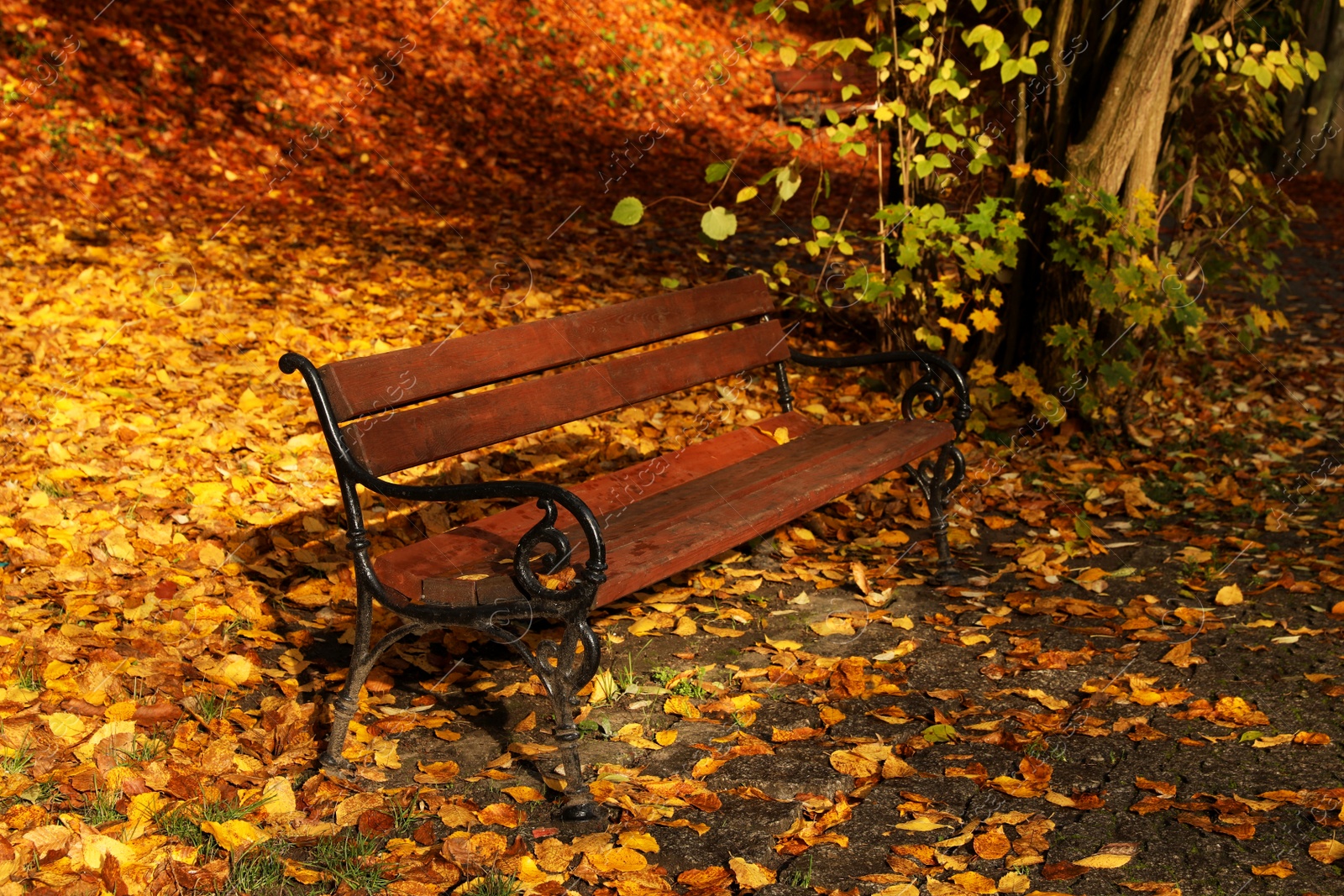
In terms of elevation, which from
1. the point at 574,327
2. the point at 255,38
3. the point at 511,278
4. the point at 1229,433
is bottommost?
the point at 1229,433

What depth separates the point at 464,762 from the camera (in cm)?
295

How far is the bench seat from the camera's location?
2.86 metres

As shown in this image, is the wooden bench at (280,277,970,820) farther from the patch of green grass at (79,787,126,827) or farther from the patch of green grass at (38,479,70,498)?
the patch of green grass at (38,479,70,498)

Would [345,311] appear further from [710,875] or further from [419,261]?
[710,875]

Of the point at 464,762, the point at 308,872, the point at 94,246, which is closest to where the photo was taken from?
the point at 308,872

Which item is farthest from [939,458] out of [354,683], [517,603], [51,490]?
[51,490]

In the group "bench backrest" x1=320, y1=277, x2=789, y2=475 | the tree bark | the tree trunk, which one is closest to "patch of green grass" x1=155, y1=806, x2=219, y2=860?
"bench backrest" x1=320, y1=277, x2=789, y2=475

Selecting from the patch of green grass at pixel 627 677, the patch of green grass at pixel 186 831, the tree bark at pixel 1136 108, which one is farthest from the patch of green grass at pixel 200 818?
the tree bark at pixel 1136 108

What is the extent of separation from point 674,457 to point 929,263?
2.08 m

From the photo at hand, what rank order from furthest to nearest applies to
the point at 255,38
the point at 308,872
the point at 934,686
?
the point at 255,38 → the point at 934,686 → the point at 308,872

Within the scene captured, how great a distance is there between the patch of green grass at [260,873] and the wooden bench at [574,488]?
0.37m

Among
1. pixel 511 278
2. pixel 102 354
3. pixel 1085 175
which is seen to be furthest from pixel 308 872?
pixel 511 278

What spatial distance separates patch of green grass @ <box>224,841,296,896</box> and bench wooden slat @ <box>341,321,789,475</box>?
0.91m

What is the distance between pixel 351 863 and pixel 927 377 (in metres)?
2.77
